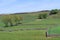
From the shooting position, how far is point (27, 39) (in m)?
40.3

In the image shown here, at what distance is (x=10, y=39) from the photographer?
4094 centimetres

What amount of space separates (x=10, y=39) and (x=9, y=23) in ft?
174

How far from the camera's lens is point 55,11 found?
140000mm

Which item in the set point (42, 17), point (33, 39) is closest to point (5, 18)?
point (42, 17)

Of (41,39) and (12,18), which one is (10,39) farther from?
(12,18)

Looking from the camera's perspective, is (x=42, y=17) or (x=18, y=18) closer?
(x=18, y=18)

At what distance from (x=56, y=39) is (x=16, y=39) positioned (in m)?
8.92

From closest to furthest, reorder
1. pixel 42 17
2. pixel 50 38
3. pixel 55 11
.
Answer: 1. pixel 50 38
2. pixel 42 17
3. pixel 55 11

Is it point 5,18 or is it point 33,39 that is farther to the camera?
point 5,18

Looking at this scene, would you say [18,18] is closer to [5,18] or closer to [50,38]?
[5,18]

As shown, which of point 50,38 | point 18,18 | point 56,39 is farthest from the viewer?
point 18,18

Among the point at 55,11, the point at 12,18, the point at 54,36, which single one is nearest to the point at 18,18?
the point at 12,18

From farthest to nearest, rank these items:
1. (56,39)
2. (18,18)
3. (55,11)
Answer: (55,11) → (18,18) → (56,39)

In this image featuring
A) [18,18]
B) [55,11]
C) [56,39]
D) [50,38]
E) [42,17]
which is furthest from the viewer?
[55,11]
